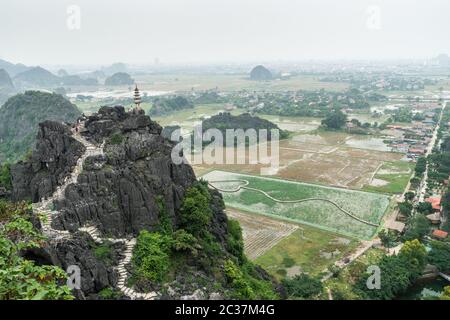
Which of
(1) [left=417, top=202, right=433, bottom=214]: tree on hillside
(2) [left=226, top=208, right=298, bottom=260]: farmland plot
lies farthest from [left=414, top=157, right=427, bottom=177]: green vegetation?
(2) [left=226, top=208, right=298, bottom=260]: farmland plot

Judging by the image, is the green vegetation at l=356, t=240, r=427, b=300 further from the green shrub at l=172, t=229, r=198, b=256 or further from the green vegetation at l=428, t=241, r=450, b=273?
the green shrub at l=172, t=229, r=198, b=256

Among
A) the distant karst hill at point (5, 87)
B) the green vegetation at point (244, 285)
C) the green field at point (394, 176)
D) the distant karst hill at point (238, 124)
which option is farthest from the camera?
the distant karst hill at point (5, 87)

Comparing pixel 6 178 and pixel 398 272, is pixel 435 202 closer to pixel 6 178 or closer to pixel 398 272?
pixel 398 272

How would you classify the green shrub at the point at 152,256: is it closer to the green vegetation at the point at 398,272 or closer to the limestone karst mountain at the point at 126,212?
the limestone karst mountain at the point at 126,212

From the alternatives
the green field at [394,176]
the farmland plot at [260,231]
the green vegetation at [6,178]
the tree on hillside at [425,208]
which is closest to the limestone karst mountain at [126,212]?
the green vegetation at [6,178]

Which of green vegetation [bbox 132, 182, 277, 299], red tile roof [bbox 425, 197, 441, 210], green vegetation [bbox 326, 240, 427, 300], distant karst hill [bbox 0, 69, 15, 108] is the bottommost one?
green vegetation [bbox 326, 240, 427, 300]

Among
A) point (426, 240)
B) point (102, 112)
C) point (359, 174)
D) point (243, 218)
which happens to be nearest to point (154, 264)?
point (102, 112)
